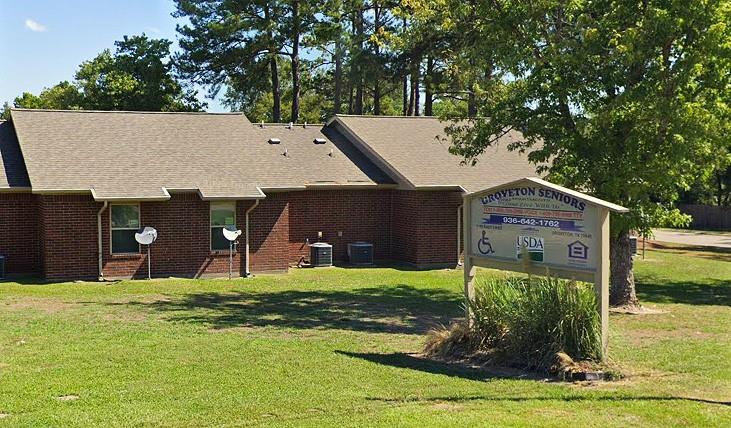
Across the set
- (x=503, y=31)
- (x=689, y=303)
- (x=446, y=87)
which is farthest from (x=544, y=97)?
(x=446, y=87)

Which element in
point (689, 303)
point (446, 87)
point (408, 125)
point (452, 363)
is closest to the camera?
point (452, 363)

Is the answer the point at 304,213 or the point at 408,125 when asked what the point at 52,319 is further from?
the point at 408,125

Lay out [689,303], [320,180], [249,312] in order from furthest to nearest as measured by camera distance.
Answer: [320,180] → [689,303] → [249,312]

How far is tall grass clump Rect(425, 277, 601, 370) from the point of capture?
10.9 m

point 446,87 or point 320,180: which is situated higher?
point 446,87

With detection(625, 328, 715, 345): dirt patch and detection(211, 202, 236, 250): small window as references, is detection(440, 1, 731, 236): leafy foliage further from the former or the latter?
detection(211, 202, 236, 250): small window

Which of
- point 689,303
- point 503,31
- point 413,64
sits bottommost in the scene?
point 689,303

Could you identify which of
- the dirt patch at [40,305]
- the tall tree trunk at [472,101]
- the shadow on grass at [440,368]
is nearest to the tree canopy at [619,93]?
the tall tree trunk at [472,101]

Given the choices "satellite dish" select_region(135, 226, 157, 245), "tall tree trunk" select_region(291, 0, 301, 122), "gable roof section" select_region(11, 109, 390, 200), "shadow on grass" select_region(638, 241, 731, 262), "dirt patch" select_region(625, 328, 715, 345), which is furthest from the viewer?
"tall tree trunk" select_region(291, 0, 301, 122)

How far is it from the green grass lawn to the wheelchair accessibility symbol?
184 cm

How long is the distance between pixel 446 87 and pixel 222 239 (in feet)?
63.6

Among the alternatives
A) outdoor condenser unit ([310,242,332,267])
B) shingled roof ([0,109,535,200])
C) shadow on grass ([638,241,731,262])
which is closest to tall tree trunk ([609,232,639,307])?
shingled roof ([0,109,535,200])

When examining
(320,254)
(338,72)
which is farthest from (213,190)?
(338,72)

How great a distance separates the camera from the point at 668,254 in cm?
3350
